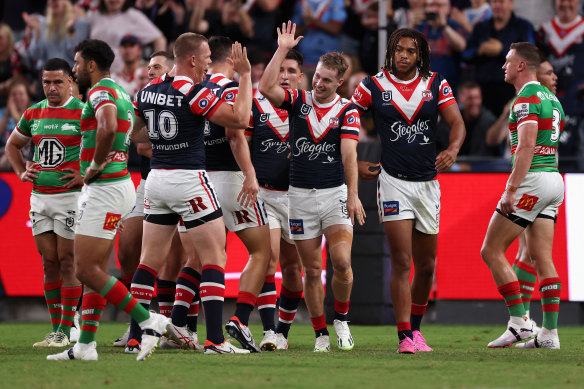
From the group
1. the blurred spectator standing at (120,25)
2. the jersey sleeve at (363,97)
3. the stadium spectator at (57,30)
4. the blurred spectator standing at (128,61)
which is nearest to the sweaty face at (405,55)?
the jersey sleeve at (363,97)

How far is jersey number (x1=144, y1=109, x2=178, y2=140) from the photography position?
6809 mm

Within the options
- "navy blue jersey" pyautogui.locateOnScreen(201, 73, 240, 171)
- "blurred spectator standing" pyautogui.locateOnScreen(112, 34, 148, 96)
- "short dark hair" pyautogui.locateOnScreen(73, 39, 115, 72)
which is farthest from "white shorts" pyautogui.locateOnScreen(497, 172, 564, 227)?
"blurred spectator standing" pyautogui.locateOnScreen(112, 34, 148, 96)

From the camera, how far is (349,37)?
14203 millimetres

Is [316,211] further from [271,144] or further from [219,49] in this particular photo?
[219,49]

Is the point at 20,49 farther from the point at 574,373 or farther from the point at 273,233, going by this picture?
the point at 574,373

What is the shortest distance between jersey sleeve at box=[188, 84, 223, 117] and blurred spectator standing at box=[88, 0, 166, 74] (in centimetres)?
→ 799

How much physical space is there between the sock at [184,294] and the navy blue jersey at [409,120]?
193 cm

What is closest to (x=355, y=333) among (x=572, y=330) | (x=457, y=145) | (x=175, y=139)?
(x=572, y=330)

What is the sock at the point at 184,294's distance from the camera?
7.56m

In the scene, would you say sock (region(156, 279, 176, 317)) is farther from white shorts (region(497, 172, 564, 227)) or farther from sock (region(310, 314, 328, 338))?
white shorts (region(497, 172, 564, 227))

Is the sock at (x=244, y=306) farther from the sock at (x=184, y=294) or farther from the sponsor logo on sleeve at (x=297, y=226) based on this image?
the sponsor logo on sleeve at (x=297, y=226)

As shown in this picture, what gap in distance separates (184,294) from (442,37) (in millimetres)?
7705

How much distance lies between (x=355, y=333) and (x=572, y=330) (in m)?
2.64

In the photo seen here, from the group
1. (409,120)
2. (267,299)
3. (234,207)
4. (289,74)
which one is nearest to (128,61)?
(289,74)
